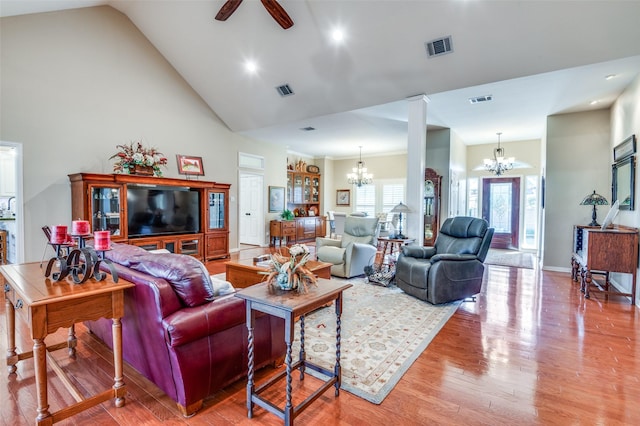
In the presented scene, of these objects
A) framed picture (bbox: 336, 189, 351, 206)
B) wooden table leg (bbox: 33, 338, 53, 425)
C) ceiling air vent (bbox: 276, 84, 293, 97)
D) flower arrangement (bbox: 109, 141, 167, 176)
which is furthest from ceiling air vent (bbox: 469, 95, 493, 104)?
framed picture (bbox: 336, 189, 351, 206)

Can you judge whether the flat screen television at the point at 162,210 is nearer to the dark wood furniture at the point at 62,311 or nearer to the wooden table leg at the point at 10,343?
the wooden table leg at the point at 10,343

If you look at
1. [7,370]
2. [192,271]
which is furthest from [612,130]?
[7,370]

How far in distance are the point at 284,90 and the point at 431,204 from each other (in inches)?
157

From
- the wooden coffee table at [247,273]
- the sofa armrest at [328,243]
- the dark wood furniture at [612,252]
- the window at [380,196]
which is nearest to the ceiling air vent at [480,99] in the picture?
the dark wood furniture at [612,252]

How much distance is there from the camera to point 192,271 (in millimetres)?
1841

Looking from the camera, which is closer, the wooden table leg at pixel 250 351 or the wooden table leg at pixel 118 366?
the wooden table leg at pixel 250 351

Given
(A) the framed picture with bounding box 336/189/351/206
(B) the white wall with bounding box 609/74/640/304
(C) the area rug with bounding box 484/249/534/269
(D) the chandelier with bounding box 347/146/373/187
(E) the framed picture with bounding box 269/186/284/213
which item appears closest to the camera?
(B) the white wall with bounding box 609/74/640/304

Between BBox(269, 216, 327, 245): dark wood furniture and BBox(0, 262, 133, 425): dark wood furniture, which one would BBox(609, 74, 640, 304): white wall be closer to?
BBox(0, 262, 133, 425): dark wood furniture

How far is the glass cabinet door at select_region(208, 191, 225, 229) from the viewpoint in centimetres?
655

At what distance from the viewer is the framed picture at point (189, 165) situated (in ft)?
21.2

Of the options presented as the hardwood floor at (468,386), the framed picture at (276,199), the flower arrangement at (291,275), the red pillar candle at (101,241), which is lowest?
the hardwood floor at (468,386)

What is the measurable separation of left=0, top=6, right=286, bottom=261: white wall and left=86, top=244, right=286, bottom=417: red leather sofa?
13.3ft

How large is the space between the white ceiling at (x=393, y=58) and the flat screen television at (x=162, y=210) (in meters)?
2.24

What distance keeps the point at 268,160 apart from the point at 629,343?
7632 mm
